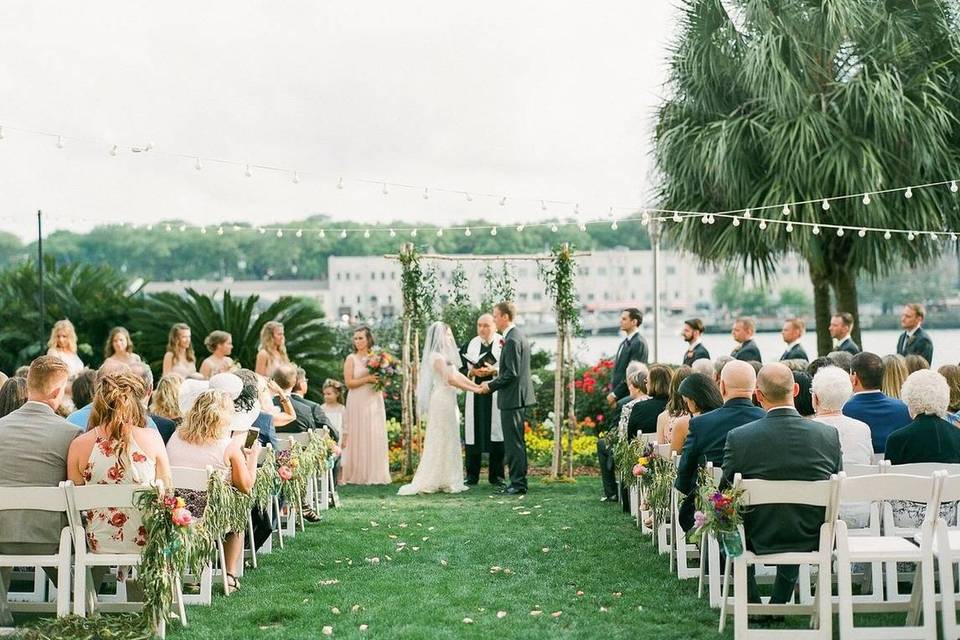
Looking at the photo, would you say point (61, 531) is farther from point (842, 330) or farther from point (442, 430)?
point (842, 330)

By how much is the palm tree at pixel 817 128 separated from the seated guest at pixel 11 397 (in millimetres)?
Result: 10920

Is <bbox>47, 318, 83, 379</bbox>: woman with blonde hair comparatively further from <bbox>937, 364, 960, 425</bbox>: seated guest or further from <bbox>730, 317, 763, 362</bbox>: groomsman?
<bbox>937, 364, 960, 425</bbox>: seated guest

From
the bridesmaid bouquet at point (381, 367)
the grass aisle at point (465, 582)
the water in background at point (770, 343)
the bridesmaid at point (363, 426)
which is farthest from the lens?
the water in background at point (770, 343)

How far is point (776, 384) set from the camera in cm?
549

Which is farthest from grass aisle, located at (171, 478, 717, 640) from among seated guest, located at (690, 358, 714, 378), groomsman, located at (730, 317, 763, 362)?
groomsman, located at (730, 317, 763, 362)

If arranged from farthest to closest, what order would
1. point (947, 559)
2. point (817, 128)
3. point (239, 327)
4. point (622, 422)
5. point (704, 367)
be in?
point (239, 327) → point (817, 128) → point (622, 422) → point (704, 367) → point (947, 559)

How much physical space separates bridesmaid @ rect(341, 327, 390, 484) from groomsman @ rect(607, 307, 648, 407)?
8.09 ft

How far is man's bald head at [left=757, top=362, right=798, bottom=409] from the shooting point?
548 centimetres

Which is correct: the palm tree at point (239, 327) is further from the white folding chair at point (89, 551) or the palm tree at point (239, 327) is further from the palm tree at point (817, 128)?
the white folding chair at point (89, 551)

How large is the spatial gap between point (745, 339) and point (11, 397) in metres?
7.37

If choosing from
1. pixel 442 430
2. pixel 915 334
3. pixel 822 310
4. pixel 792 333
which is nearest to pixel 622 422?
pixel 442 430

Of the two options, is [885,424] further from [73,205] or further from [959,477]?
[73,205]

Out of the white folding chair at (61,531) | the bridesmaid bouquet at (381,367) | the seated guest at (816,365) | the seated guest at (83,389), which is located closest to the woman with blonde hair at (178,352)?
the bridesmaid bouquet at (381,367)

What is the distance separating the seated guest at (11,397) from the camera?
683 centimetres
